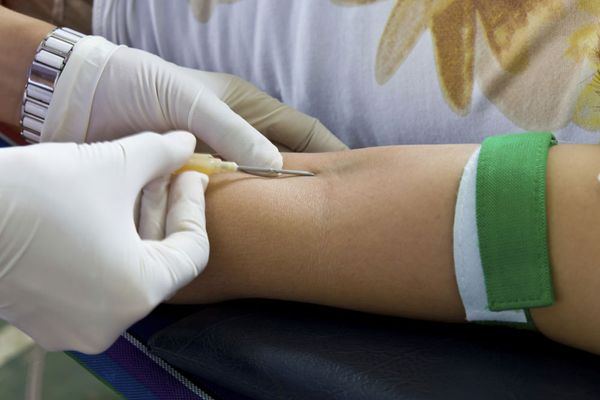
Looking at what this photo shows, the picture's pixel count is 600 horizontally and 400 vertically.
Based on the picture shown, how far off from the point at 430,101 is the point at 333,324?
0.42m

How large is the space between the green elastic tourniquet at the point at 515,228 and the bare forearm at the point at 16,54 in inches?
31.9

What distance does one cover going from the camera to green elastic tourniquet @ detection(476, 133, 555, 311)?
29.0 inches

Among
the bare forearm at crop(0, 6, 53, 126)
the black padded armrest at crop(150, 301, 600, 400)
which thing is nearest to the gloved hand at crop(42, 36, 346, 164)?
the bare forearm at crop(0, 6, 53, 126)

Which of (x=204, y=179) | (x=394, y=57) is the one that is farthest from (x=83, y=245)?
(x=394, y=57)

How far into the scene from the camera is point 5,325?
5.37 ft

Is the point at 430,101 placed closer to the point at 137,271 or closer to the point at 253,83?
the point at 253,83

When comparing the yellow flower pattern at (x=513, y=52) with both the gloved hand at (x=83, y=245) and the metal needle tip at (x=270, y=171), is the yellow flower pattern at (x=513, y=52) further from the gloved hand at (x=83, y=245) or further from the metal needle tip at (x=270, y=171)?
the gloved hand at (x=83, y=245)

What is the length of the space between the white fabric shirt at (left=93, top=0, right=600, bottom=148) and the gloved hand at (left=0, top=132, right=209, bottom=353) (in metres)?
0.40

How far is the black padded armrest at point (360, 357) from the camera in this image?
2.50 feet

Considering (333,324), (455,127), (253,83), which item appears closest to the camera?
(333,324)

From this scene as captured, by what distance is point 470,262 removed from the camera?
771 millimetres

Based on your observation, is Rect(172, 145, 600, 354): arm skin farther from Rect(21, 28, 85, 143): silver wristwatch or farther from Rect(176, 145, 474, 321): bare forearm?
Rect(21, 28, 85, 143): silver wristwatch

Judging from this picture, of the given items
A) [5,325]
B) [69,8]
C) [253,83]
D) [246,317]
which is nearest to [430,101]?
[253,83]

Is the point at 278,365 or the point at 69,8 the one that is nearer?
the point at 278,365
